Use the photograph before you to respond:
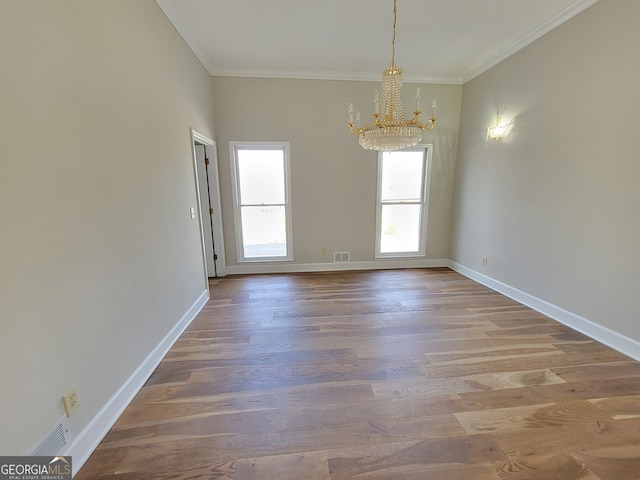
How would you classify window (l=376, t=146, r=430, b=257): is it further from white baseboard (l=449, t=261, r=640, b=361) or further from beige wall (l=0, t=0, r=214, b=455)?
beige wall (l=0, t=0, r=214, b=455)

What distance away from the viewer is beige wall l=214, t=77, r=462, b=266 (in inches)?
155

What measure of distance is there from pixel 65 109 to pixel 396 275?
4.18 m

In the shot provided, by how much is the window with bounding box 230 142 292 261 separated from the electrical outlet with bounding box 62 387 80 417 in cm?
308

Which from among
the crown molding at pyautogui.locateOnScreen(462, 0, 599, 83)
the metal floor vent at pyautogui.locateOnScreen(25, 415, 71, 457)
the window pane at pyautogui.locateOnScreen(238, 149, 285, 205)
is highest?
the crown molding at pyautogui.locateOnScreen(462, 0, 599, 83)

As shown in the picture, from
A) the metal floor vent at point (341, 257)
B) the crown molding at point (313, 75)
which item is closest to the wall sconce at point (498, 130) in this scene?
the crown molding at point (313, 75)

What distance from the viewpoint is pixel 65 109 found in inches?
51.4

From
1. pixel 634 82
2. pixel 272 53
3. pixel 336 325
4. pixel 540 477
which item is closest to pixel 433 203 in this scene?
pixel 634 82

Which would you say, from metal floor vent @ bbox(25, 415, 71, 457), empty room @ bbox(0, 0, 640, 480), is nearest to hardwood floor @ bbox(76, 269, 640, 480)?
empty room @ bbox(0, 0, 640, 480)

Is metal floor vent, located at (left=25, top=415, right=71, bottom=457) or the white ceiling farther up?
the white ceiling

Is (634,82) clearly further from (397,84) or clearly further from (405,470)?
(405,470)

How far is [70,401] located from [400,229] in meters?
4.46

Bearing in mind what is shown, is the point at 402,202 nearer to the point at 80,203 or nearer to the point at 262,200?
the point at 262,200

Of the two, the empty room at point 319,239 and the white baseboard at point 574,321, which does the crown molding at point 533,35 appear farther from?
the white baseboard at point 574,321

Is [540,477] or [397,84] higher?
[397,84]
